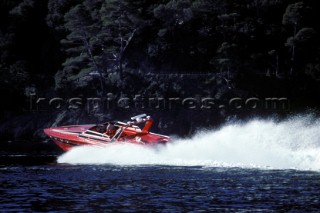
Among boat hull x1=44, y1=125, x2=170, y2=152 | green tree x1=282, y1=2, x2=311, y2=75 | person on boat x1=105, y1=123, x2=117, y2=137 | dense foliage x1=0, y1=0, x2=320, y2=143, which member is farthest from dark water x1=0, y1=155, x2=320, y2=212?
green tree x1=282, y1=2, x2=311, y2=75

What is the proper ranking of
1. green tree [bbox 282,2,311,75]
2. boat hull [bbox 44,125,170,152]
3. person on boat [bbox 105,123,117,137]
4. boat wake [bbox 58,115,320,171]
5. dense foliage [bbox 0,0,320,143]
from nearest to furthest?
1. boat wake [bbox 58,115,320,171]
2. boat hull [bbox 44,125,170,152]
3. person on boat [bbox 105,123,117,137]
4. dense foliage [bbox 0,0,320,143]
5. green tree [bbox 282,2,311,75]

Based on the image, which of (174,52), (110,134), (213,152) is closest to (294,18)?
(174,52)

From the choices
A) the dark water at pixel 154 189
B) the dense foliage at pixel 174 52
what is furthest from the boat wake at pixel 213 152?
the dense foliage at pixel 174 52

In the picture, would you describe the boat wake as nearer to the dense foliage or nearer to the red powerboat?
the red powerboat

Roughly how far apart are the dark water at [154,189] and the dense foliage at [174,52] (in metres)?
40.2

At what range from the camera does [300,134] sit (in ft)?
213

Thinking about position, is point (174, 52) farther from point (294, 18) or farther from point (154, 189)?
point (154, 189)

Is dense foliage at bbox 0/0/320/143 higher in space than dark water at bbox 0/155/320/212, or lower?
higher

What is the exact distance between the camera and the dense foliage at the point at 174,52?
79438mm

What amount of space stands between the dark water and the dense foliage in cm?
4022

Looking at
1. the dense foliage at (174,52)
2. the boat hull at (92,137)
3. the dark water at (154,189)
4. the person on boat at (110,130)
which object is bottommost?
the dark water at (154,189)

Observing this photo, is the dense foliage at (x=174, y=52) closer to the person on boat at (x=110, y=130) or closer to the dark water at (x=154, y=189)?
the person on boat at (x=110, y=130)

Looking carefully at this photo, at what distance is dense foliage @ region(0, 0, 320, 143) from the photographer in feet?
261

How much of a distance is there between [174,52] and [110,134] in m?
40.6
